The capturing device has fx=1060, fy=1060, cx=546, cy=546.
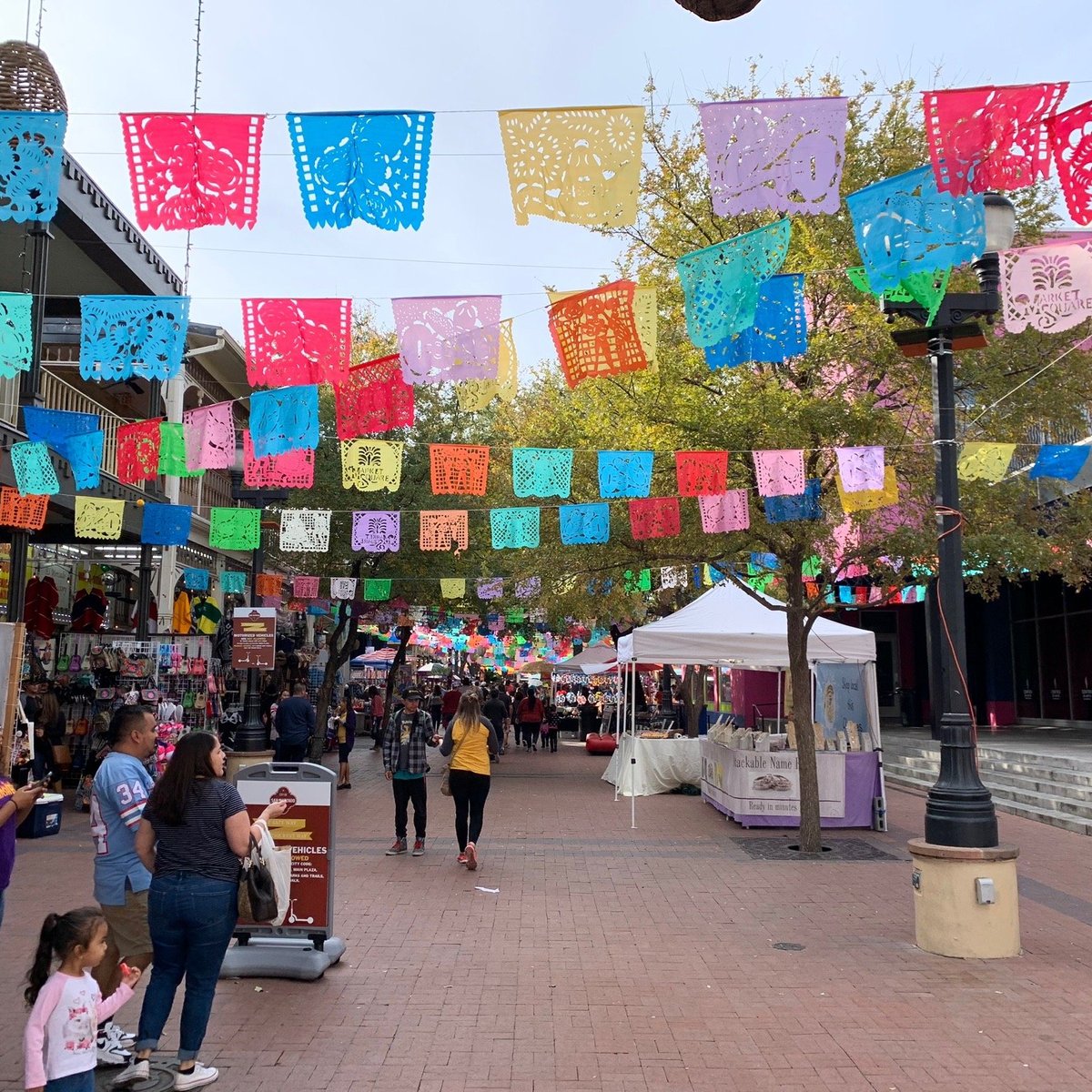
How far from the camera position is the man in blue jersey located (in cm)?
529

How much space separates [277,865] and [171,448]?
9.17 metres

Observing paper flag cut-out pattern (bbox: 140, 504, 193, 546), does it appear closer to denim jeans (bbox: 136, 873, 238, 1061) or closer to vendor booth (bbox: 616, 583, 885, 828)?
vendor booth (bbox: 616, 583, 885, 828)

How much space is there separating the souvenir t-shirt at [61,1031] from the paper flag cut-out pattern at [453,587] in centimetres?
1972

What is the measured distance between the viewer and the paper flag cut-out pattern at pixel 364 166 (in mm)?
7836

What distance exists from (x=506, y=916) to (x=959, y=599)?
4372mm

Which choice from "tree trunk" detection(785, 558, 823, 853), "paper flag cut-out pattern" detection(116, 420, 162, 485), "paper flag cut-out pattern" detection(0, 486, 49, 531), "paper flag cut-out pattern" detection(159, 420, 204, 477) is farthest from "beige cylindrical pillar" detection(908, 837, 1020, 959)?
"paper flag cut-out pattern" detection(0, 486, 49, 531)

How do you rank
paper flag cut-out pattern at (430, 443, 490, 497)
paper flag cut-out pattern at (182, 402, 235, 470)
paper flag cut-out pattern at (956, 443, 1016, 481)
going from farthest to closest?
paper flag cut-out pattern at (430, 443, 490, 497) → paper flag cut-out pattern at (182, 402, 235, 470) → paper flag cut-out pattern at (956, 443, 1016, 481)

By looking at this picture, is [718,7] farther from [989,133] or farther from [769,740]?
[769,740]

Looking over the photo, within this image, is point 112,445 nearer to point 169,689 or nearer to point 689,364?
point 169,689

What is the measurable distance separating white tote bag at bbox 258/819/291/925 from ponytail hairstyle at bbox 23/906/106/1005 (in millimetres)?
1229

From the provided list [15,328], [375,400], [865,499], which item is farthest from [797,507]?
[15,328]

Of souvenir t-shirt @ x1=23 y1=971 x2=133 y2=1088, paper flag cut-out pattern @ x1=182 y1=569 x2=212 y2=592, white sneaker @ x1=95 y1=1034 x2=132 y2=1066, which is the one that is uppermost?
paper flag cut-out pattern @ x1=182 y1=569 x2=212 y2=592

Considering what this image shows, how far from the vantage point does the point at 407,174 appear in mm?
7887

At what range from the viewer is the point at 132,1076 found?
4871 millimetres
